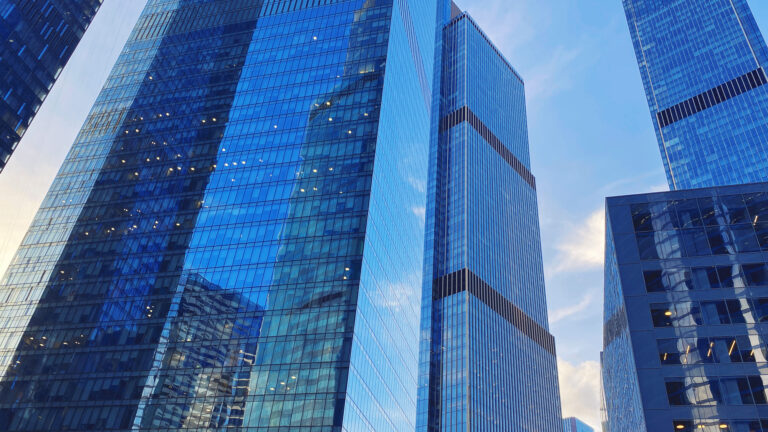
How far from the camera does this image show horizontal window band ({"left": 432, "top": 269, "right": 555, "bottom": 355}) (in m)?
171

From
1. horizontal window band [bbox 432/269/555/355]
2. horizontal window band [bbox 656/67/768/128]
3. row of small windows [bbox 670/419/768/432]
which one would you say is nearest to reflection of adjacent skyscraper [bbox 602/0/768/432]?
row of small windows [bbox 670/419/768/432]

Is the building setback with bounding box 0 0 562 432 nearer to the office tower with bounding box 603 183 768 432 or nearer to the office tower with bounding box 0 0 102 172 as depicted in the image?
the office tower with bounding box 0 0 102 172

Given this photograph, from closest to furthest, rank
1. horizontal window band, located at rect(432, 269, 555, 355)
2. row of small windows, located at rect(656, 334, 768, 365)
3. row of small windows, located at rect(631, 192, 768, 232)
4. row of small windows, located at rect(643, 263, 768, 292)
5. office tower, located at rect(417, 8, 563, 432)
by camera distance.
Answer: row of small windows, located at rect(656, 334, 768, 365) < row of small windows, located at rect(643, 263, 768, 292) < row of small windows, located at rect(631, 192, 768, 232) < office tower, located at rect(417, 8, 563, 432) < horizontal window band, located at rect(432, 269, 555, 355)

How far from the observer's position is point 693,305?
50812 mm

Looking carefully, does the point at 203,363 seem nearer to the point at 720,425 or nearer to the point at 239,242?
the point at 239,242

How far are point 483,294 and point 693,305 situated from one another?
12370cm

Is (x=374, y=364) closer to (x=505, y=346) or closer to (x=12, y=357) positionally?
(x=12, y=357)

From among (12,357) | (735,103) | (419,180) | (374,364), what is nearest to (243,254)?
(374,364)

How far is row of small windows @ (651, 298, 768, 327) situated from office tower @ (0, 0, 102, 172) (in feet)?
279

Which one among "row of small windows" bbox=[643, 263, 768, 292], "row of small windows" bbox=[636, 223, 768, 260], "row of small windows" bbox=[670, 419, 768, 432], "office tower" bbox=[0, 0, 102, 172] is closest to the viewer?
"row of small windows" bbox=[670, 419, 768, 432]

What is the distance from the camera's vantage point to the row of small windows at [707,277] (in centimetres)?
5088

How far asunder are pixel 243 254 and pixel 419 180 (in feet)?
157

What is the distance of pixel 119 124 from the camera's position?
12481 centimetres

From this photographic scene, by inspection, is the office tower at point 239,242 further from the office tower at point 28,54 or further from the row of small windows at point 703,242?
the row of small windows at point 703,242
